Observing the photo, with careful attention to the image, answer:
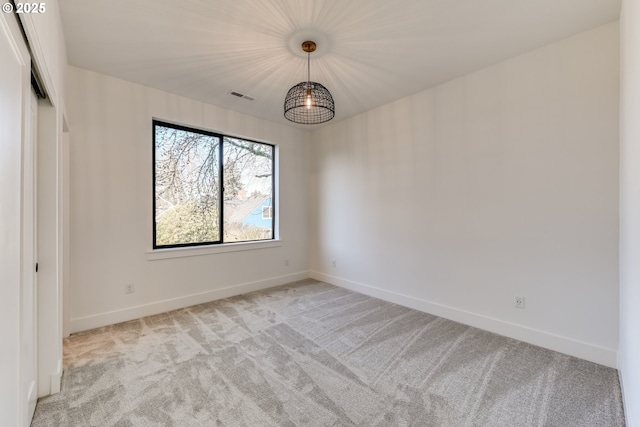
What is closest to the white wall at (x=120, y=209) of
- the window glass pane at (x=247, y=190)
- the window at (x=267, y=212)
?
the window glass pane at (x=247, y=190)

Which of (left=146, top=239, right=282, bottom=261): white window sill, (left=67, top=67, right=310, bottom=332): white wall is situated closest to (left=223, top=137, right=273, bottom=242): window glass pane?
(left=146, top=239, right=282, bottom=261): white window sill

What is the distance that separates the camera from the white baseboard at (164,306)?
283 cm

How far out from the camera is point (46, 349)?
1818mm

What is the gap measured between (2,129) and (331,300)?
3375mm

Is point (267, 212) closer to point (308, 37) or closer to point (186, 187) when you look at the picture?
point (186, 187)

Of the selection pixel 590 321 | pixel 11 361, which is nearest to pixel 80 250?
pixel 11 361

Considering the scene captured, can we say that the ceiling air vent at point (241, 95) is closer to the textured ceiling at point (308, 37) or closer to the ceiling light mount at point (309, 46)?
the textured ceiling at point (308, 37)

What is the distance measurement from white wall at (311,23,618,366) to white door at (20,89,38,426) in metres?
3.38

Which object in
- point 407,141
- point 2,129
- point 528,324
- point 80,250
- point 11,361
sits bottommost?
point 528,324

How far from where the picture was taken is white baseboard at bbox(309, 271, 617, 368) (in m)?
2.22

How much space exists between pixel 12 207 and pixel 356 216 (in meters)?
3.58

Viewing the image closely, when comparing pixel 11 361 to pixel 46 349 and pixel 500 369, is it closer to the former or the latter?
pixel 46 349

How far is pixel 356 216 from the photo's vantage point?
421 centimetres

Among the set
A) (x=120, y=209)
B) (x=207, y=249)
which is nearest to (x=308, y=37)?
(x=120, y=209)
